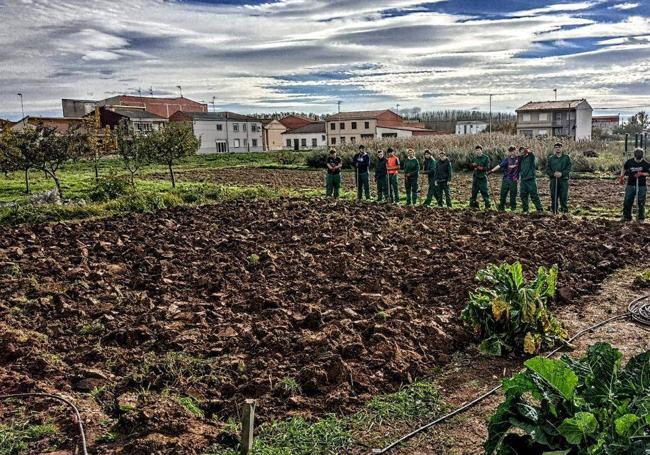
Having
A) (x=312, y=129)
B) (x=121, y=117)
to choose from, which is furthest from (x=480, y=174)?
(x=312, y=129)

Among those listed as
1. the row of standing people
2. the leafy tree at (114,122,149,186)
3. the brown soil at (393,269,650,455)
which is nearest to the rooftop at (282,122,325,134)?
the leafy tree at (114,122,149,186)

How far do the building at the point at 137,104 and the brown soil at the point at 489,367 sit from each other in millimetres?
62723

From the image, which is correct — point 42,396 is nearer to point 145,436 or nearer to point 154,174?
point 145,436

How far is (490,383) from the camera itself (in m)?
4.91

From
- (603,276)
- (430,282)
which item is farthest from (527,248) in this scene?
(430,282)

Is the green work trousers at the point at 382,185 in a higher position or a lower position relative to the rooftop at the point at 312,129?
lower

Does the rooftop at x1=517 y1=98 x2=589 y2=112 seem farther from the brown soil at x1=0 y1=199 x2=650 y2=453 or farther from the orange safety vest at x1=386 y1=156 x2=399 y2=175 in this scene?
the brown soil at x1=0 y1=199 x2=650 y2=453

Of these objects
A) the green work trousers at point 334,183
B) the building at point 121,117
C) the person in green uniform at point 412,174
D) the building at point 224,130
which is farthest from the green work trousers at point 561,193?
the building at point 224,130

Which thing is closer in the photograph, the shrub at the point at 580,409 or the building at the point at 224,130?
the shrub at the point at 580,409

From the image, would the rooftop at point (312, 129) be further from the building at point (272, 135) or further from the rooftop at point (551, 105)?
the rooftop at point (551, 105)

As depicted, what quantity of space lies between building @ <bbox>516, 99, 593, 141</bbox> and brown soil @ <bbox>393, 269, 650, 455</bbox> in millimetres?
57799

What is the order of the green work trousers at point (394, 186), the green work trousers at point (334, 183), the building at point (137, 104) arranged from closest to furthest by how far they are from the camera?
1. the green work trousers at point (394, 186)
2. the green work trousers at point (334, 183)
3. the building at point (137, 104)

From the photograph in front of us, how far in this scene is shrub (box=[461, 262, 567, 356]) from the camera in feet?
17.5

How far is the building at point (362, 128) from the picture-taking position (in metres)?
63.9
